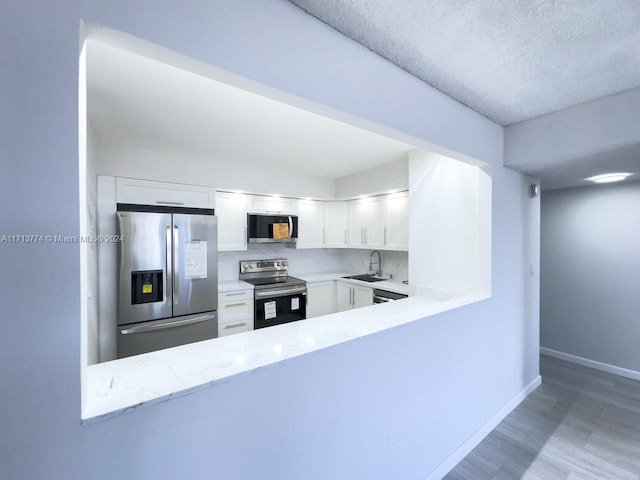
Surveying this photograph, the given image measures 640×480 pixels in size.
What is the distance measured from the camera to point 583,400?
2.58m

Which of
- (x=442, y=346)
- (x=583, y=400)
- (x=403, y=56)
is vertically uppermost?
(x=403, y=56)

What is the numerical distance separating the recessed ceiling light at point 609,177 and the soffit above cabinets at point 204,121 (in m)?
1.83

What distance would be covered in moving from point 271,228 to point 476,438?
3022 millimetres

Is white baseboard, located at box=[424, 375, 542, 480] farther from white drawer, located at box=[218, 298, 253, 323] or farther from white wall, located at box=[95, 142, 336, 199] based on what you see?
white wall, located at box=[95, 142, 336, 199]

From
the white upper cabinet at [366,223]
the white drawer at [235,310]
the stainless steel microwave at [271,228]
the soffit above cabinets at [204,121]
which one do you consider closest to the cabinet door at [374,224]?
the white upper cabinet at [366,223]

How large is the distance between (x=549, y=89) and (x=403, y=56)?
1099mm

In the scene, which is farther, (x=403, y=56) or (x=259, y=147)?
(x=259, y=147)

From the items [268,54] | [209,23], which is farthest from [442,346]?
[209,23]

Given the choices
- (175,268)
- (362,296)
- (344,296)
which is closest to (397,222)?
(362,296)

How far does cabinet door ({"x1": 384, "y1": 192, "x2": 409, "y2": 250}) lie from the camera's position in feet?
11.1

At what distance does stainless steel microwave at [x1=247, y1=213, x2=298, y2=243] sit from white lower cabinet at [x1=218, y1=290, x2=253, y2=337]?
768 millimetres

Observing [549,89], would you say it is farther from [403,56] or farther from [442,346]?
[442,346]

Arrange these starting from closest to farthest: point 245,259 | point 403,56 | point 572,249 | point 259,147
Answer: point 403,56 < point 259,147 < point 572,249 < point 245,259

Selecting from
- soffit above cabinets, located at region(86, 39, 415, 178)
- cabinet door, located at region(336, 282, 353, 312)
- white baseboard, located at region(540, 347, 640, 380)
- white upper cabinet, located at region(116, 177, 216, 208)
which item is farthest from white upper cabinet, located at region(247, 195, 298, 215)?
white baseboard, located at region(540, 347, 640, 380)
